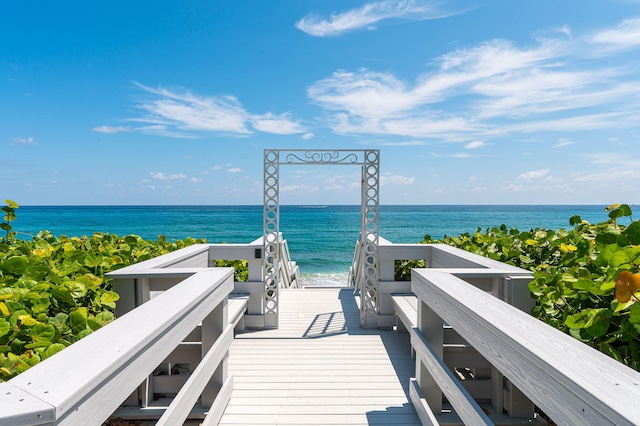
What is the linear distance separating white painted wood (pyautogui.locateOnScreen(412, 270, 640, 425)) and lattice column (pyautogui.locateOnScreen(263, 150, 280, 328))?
3279 millimetres

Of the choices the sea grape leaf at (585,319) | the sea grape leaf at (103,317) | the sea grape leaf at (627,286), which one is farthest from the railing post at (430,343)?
the sea grape leaf at (103,317)

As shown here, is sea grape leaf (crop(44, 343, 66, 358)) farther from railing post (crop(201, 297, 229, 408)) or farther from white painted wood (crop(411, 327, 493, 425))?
white painted wood (crop(411, 327, 493, 425))

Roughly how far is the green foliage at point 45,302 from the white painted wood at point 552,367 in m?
1.38

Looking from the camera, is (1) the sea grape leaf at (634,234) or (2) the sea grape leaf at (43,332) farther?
(1) the sea grape leaf at (634,234)

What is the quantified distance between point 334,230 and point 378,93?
859 inches

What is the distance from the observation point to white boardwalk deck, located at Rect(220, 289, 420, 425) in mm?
2293

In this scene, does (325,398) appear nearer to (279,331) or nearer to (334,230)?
(279,331)

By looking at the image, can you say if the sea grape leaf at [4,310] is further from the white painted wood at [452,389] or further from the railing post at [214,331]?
the white painted wood at [452,389]

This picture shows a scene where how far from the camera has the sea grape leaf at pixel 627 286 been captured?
904 millimetres

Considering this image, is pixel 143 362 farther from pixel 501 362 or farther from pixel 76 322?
pixel 501 362

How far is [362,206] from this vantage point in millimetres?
4602

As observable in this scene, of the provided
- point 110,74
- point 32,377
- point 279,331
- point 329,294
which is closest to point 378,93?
point 329,294

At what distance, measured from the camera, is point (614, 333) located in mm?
1137

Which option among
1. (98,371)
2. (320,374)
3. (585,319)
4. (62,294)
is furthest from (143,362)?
(320,374)
